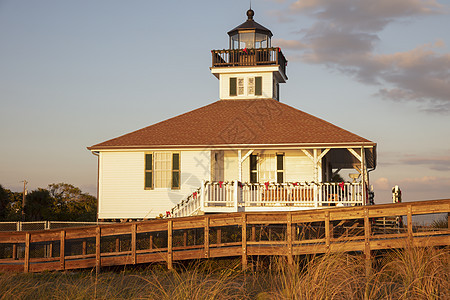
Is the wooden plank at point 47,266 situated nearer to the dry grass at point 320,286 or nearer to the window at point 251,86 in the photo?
the dry grass at point 320,286

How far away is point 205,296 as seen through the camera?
10180 millimetres

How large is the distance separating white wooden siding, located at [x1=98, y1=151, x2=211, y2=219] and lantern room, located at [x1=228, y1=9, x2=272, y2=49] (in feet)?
29.4

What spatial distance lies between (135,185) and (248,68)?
946 centimetres

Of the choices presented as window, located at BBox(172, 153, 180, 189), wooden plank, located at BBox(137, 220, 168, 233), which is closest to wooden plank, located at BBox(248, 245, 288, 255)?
wooden plank, located at BBox(137, 220, 168, 233)

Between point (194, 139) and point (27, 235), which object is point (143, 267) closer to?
point (27, 235)

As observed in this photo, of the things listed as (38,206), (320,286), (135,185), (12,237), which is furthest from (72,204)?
→ (320,286)

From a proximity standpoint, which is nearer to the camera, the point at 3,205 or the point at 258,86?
the point at 258,86

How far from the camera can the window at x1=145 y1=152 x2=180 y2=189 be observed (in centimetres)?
2705

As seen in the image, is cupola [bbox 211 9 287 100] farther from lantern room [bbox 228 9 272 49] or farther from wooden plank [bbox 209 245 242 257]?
wooden plank [bbox 209 245 242 257]

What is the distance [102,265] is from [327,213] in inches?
273

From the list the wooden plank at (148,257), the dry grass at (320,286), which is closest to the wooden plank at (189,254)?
the wooden plank at (148,257)

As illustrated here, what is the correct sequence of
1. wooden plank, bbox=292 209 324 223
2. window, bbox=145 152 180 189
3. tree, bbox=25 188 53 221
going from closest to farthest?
wooden plank, bbox=292 209 324 223, window, bbox=145 152 180 189, tree, bbox=25 188 53 221

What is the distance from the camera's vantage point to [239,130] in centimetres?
2783

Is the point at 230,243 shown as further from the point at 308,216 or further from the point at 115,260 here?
the point at 115,260
